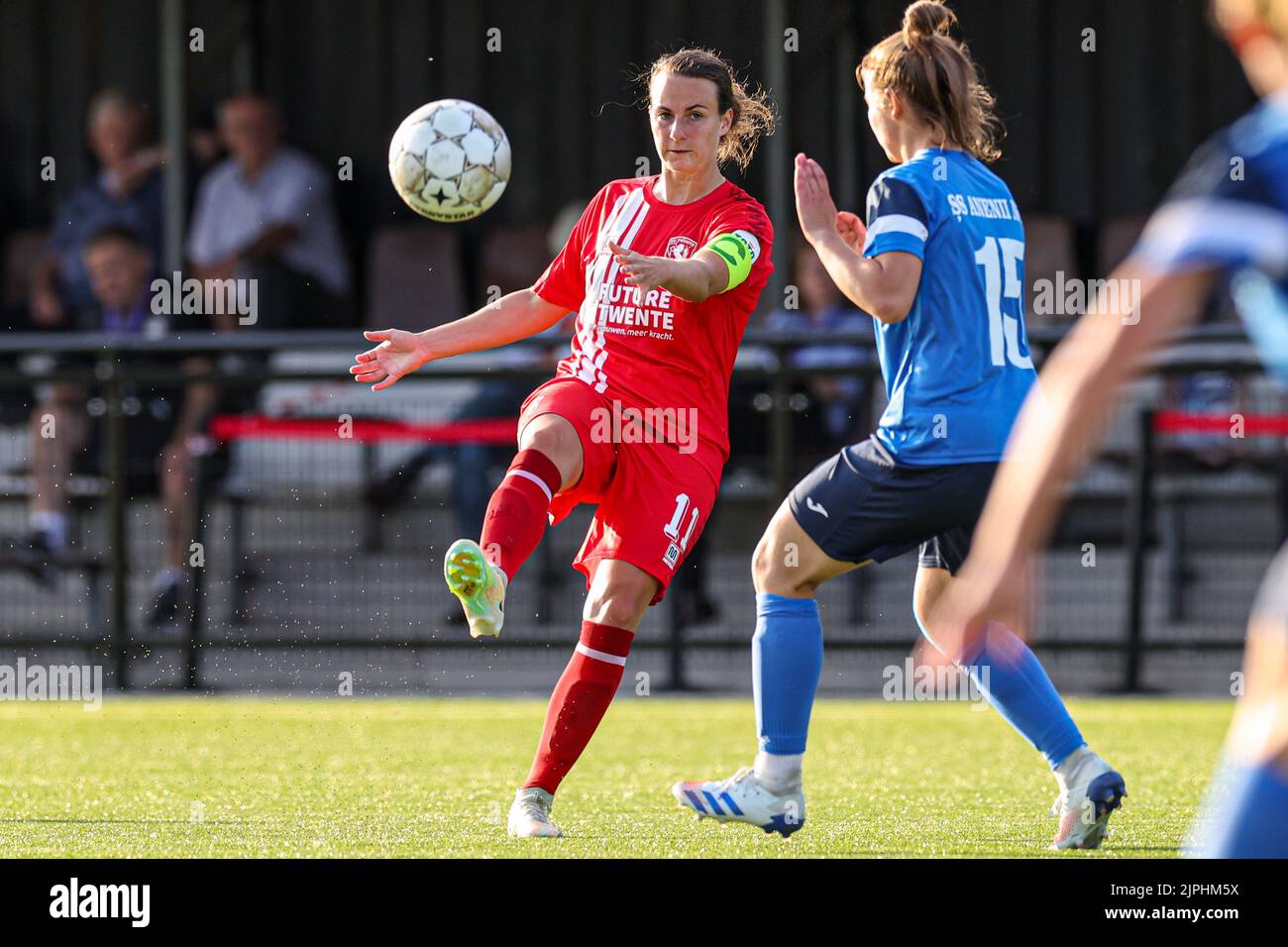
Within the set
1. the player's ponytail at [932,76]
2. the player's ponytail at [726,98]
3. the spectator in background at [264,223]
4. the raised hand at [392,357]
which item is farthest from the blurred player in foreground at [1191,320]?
the spectator in background at [264,223]

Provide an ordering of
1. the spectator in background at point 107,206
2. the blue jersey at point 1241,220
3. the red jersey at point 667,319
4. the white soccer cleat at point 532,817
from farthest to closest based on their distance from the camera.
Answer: the spectator in background at point 107,206
the red jersey at point 667,319
the white soccer cleat at point 532,817
the blue jersey at point 1241,220

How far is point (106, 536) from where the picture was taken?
9148 mm

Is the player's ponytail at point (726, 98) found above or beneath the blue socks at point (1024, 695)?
above

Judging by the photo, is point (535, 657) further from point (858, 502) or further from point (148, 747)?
point (858, 502)

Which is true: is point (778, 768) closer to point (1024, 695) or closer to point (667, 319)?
point (1024, 695)

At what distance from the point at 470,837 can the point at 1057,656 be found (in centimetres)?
476

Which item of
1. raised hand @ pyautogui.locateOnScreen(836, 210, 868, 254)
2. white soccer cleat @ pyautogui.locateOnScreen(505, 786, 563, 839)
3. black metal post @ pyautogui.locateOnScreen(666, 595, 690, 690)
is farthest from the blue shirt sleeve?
black metal post @ pyautogui.locateOnScreen(666, 595, 690, 690)

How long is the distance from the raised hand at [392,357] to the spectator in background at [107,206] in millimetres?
7472

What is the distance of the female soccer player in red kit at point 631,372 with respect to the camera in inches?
195

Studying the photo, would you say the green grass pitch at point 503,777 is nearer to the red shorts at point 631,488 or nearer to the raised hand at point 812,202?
the red shorts at point 631,488
